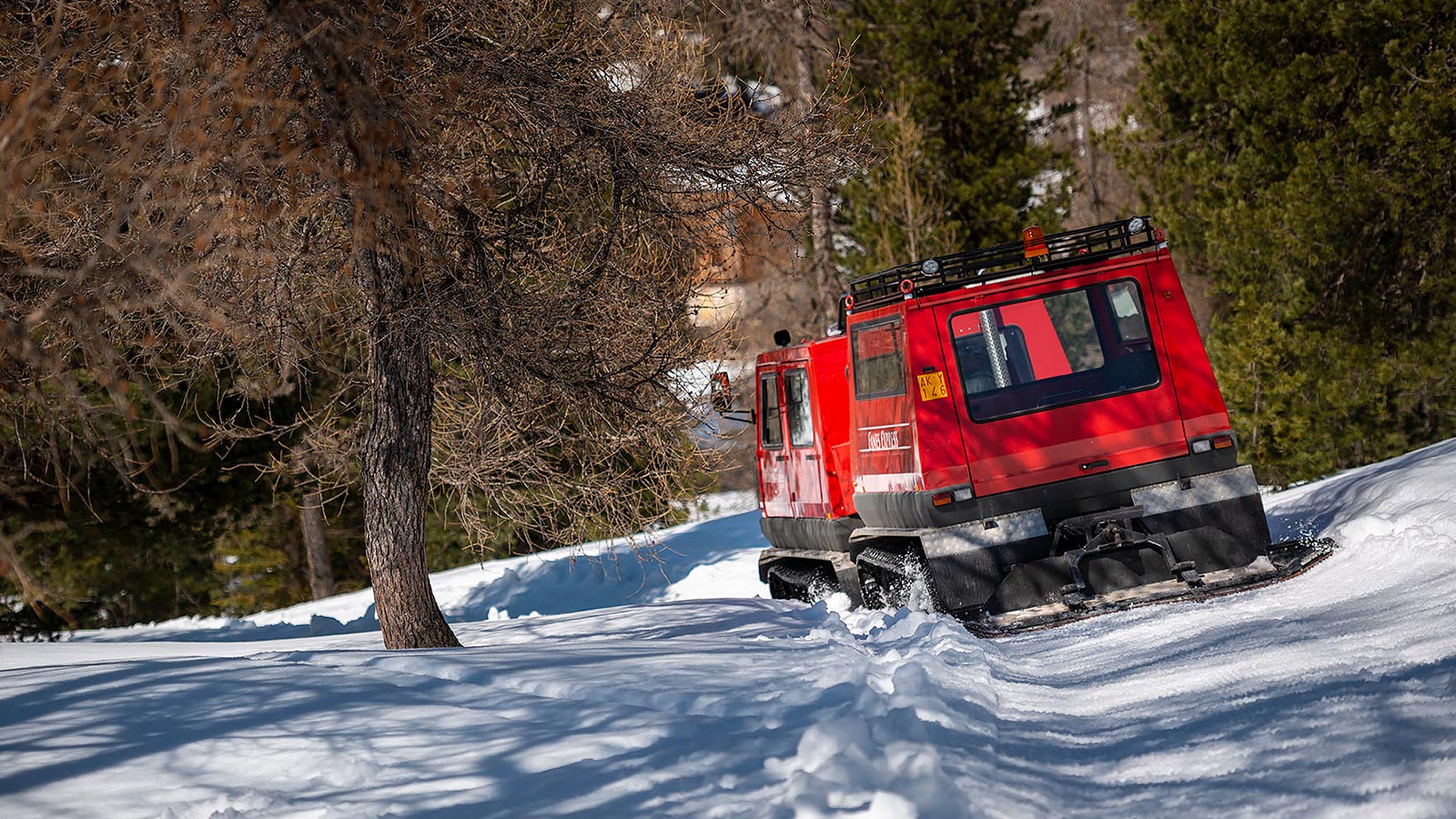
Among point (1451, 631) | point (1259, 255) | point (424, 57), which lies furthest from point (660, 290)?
point (1259, 255)

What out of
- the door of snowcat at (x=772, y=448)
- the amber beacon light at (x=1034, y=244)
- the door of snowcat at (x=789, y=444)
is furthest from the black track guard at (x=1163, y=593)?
the door of snowcat at (x=772, y=448)

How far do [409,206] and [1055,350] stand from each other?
4611mm

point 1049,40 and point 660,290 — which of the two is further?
point 1049,40

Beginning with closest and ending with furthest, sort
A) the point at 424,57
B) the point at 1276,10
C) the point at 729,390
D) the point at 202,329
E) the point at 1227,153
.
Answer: the point at 424,57
the point at 202,329
the point at 729,390
the point at 1276,10
the point at 1227,153

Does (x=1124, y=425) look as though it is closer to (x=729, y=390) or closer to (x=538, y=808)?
(x=729, y=390)

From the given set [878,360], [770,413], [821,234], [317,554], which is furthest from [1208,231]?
[317,554]

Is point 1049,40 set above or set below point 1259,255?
above

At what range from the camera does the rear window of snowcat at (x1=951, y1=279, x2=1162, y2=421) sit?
8.92 meters

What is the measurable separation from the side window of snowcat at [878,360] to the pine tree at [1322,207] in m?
8.50

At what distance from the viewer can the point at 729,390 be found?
35.0 ft

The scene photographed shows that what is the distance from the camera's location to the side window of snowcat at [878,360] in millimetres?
9219

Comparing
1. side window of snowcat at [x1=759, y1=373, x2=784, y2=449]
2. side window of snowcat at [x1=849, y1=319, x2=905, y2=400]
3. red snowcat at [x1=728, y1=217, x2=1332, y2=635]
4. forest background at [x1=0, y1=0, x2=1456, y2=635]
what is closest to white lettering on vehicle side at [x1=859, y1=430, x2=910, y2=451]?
red snowcat at [x1=728, y1=217, x2=1332, y2=635]

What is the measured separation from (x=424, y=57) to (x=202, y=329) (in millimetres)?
2480

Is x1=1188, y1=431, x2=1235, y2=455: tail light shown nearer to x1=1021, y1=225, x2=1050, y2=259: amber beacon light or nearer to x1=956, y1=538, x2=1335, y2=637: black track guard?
x1=956, y1=538, x2=1335, y2=637: black track guard
